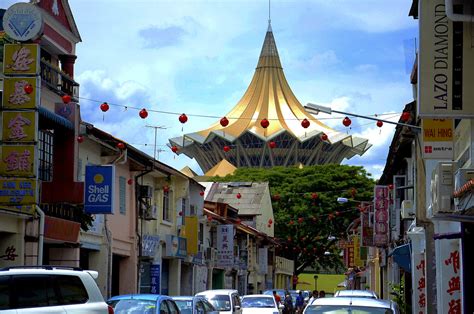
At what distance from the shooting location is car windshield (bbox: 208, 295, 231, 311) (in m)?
30.5

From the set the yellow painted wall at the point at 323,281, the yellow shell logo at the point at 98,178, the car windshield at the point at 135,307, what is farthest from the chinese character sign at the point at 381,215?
the yellow painted wall at the point at 323,281

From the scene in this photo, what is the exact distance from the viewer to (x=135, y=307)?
20641 mm

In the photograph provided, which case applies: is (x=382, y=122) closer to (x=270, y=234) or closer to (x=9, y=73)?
(x=9, y=73)

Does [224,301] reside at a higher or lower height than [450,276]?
lower

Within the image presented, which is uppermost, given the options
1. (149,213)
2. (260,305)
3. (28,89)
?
(28,89)

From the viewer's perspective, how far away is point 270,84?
115 metres

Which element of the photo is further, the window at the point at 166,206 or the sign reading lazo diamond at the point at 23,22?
the window at the point at 166,206

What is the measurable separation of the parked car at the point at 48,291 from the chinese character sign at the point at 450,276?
966 centimetres

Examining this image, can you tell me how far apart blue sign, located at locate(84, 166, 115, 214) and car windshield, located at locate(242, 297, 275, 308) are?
11.6m

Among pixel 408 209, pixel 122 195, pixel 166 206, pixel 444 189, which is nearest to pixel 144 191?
pixel 122 195

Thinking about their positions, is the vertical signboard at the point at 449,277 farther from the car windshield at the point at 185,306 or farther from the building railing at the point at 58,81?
the building railing at the point at 58,81

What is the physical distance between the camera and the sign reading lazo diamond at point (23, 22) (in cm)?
2406

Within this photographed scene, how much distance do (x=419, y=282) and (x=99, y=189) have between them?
36.4ft

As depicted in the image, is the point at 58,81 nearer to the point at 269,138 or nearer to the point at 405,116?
the point at 405,116
